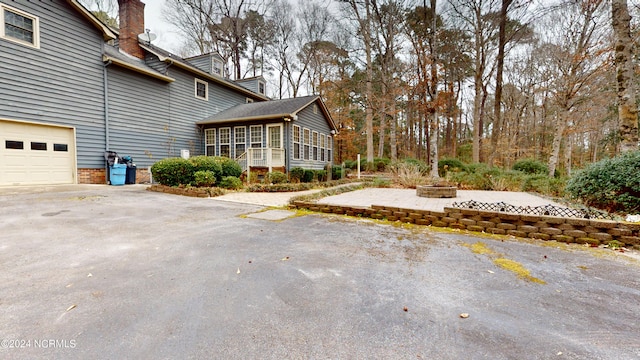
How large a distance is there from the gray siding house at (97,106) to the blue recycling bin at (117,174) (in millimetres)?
466

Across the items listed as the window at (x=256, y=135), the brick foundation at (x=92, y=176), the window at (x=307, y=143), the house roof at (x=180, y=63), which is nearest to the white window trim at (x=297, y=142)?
the window at (x=307, y=143)

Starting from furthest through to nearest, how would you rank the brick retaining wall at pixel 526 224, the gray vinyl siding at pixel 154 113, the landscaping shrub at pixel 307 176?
1. the landscaping shrub at pixel 307 176
2. the gray vinyl siding at pixel 154 113
3. the brick retaining wall at pixel 526 224

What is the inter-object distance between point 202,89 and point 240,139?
3.59 m

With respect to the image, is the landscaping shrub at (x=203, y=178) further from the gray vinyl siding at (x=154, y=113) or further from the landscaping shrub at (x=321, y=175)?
the landscaping shrub at (x=321, y=175)

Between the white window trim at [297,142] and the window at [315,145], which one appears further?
the window at [315,145]

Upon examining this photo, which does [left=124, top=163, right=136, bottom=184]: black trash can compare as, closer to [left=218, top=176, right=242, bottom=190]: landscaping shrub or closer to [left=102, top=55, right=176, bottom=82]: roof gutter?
[left=102, top=55, right=176, bottom=82]: roof gutter

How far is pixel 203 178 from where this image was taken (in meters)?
8.16

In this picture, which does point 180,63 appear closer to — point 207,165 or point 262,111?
point 262,111

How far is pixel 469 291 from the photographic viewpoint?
7.11 feet

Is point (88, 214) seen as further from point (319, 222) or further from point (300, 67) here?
point (300, 67)

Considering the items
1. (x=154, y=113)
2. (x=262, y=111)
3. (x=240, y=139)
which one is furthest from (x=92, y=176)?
(x=262, y=111)

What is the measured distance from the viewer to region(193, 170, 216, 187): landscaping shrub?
8148 millimetres

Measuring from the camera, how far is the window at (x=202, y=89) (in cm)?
1359

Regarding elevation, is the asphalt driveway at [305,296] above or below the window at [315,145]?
below
